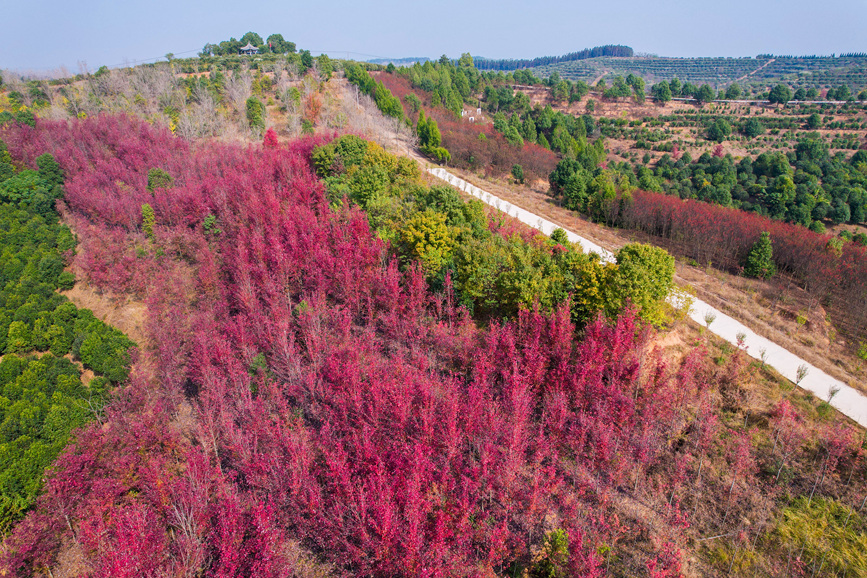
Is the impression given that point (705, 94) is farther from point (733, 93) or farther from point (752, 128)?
point (752, 128)

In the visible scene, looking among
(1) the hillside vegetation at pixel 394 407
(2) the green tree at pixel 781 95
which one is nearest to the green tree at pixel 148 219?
(1) the hillside vegetation at pixel 394 407

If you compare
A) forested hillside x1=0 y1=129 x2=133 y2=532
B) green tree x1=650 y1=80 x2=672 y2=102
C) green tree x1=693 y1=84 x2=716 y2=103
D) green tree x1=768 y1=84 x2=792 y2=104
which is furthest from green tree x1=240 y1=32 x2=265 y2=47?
green tree x1=768 y1=84 x2=792 y2=104

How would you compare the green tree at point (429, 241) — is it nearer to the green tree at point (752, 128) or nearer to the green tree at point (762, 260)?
the green tree at point (762, 260)

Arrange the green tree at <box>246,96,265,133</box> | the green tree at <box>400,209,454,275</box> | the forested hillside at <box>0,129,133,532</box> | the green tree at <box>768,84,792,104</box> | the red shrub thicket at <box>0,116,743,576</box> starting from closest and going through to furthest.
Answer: the red shrub thicket at <box>0,116,743,576</box>
the forested hillside at <box>0,129,133,532</box>
the green tree at <box>400,209,454,275</box>
the green tree at <box>246,96,265,133</box>
the green tree at <box>768,84,792,104</box>

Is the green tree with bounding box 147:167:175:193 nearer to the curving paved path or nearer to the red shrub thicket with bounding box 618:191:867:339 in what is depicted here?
the curving paved path

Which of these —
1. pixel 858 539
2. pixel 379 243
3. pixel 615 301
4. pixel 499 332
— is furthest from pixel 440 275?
pixel 858 539

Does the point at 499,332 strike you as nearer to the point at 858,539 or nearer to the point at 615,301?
the point at 615,301

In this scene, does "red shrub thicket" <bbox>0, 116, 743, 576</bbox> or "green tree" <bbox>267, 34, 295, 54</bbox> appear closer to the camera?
"red shrub thicket" <bbox>0, 116, 743, 576</bbox>
